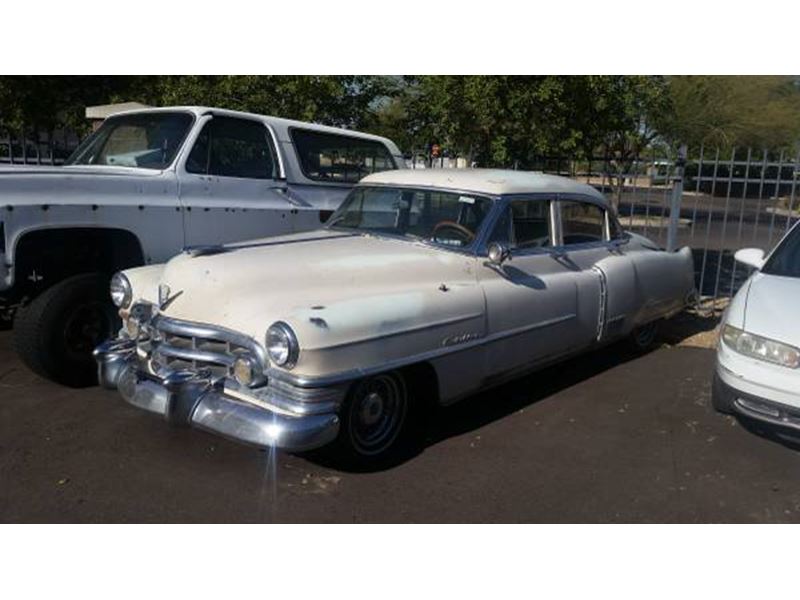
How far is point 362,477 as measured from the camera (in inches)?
156

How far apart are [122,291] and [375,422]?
1894mm

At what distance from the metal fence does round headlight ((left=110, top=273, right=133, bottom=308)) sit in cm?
609

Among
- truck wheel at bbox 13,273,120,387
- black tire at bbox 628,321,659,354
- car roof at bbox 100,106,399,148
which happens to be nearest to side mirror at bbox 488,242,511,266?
black tire at bbox 628,321,659,354

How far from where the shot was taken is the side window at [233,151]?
6.21 metres

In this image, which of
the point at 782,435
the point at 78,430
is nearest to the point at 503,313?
the point at 782,435

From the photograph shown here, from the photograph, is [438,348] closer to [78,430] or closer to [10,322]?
[78,430]

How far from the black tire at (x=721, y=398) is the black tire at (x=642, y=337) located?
2.14m

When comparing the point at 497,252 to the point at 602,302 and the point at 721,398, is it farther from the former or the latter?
the point at 721,398

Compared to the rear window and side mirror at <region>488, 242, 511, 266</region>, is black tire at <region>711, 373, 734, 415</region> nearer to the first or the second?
side mirror at <region>488, 242, 511, 266</region>

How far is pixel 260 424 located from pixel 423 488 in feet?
3.28

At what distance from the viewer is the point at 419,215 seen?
204 inches

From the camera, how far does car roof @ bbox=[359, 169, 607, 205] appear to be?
5133 mm

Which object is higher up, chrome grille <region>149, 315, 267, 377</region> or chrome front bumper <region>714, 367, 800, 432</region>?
chrome grille <region>149, 315, 267, 377</region>

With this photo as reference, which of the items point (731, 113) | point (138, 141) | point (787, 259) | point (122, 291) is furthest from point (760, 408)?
point (731, 113)
